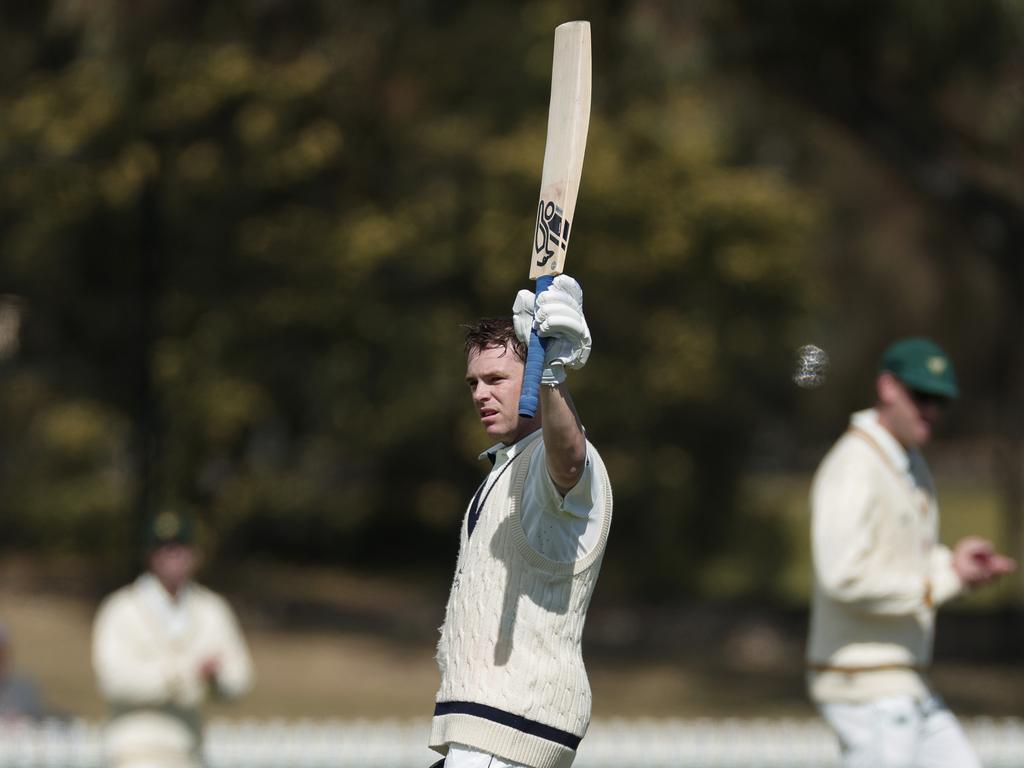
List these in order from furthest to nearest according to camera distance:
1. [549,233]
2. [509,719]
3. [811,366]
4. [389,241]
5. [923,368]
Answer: [389,241] < [923,368] < [811,366] < [509,719] < [549,233]

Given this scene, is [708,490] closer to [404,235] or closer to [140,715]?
[404,235]

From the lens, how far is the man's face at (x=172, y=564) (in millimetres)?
6168

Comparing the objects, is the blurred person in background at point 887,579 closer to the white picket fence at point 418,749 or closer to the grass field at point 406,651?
the white picket fence at point 418,749

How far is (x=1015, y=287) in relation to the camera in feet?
40.4

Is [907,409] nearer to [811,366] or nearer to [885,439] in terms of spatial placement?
[885,439]

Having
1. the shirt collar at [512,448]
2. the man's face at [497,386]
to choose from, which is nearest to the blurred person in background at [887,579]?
the shirt collar at [512,448]

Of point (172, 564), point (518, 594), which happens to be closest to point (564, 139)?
point (518, 594)

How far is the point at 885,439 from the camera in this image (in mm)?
5324

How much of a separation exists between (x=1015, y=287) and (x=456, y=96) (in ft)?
21.5

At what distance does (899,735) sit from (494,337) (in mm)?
2267

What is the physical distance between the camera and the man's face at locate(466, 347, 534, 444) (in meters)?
3.48

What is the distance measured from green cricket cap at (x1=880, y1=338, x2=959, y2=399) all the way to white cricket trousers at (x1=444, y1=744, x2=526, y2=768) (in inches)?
92.3

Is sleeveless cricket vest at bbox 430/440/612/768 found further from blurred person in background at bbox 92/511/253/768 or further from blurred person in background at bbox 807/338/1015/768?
blurred person in background at bbox 92/511/253/768

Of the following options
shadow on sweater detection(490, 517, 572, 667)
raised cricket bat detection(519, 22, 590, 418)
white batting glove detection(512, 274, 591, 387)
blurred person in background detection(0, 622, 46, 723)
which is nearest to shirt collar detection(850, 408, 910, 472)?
shadow on sweater detection(490, 517, 572, 667)
